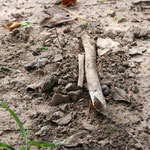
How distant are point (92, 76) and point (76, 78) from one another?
0.18 meters

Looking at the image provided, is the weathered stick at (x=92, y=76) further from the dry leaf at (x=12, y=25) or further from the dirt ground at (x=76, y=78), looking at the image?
the dry leaf at (x=12, y=25)

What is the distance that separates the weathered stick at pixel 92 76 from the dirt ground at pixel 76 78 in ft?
0.28

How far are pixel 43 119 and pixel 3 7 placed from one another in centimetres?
271

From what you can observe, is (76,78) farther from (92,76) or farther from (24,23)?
(24,23)

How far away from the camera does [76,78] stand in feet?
7.86

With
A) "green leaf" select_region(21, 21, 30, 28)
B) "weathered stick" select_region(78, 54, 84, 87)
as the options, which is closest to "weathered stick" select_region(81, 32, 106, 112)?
"weathered stick" select_region(78, 54, 84, 87)

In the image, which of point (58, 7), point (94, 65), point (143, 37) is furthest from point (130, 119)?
point (58, 7)

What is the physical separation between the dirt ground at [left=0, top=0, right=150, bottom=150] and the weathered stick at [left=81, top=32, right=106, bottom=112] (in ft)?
0.28

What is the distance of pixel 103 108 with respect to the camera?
2.01 metres

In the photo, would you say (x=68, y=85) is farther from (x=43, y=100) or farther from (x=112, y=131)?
(x=112, y=131)

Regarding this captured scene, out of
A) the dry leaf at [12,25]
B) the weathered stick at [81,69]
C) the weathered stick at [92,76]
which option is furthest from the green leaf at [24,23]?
the weathered stick at [81,69]

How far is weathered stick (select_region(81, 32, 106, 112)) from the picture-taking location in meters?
2.00

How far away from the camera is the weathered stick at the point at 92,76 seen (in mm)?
2004

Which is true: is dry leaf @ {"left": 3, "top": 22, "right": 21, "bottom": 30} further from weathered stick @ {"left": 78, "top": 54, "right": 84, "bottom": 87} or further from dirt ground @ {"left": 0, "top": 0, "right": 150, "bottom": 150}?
weathered stick @ {"left": 78, "top": 54, "right": 84, "bottom": 87}
